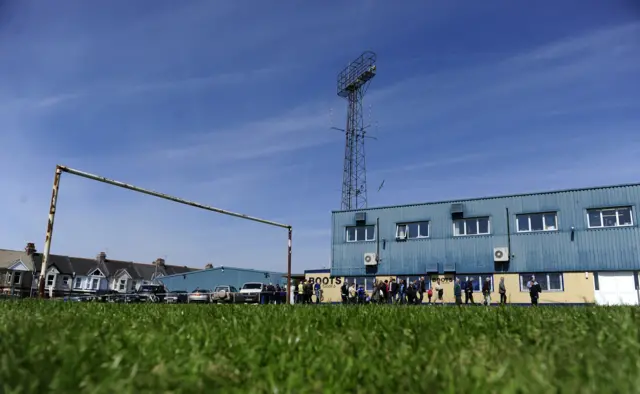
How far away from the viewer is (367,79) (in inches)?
1938

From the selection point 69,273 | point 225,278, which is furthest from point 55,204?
point 69,273

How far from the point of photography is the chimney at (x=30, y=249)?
3236 inches

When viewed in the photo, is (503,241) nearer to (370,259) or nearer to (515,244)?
(515,244)

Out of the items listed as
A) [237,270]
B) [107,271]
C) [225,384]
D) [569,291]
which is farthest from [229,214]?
[107,271]

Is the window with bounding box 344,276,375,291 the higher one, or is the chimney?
the chimney

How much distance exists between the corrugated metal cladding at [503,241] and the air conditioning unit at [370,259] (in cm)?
52

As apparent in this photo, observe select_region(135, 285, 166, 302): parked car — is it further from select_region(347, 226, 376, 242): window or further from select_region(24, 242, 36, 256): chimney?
select_region(24, 242, 36, 256): chimney

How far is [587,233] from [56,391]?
35.3m

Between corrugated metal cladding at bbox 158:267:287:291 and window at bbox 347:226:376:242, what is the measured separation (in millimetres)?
24422

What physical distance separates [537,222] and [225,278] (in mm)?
49137

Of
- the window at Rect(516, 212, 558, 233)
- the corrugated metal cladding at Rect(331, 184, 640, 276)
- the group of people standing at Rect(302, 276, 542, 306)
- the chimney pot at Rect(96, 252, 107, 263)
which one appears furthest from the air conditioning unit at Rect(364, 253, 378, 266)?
the chimney pot at Rect(96, 252, 107, 263)

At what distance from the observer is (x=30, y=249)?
82.6 meters

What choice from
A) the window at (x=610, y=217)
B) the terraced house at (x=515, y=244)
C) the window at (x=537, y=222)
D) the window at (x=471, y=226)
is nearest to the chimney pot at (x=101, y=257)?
the terraced house at (x=515, y=244)

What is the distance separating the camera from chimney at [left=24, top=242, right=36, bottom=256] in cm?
8219
